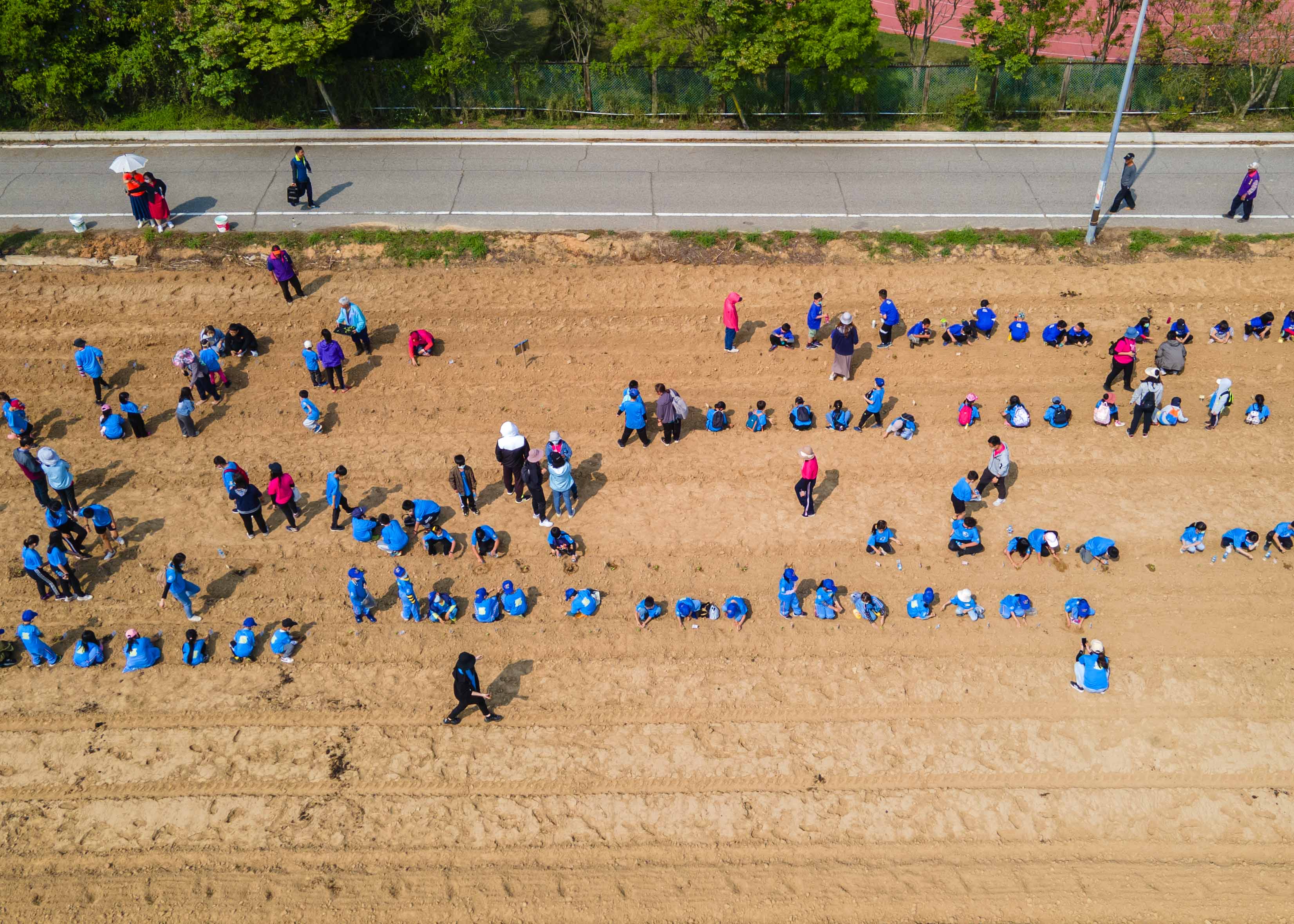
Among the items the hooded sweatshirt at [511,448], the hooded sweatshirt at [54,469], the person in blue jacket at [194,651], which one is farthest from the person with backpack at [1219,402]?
the hooded sweatshirt at [54,469]

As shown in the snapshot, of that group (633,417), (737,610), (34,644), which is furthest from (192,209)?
(737,610)

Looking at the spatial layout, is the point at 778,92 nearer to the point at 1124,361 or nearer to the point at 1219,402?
the point at 1124,361

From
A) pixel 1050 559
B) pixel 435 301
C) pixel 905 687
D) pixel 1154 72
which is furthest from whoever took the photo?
pixel 1154 72

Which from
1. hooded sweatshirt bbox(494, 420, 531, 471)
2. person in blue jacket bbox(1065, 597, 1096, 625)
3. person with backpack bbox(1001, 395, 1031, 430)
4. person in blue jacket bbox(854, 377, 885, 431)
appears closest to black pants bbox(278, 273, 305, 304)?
hooded sweatshirt bbox(494, 420, 531, 471)

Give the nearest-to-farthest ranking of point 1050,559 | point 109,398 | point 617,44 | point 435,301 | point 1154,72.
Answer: point 1050,559 → point 109,398 → point 435,301 → point 617,44 → point 1154,72

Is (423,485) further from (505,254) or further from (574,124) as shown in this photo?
(574,124)

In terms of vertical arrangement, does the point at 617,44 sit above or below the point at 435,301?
above

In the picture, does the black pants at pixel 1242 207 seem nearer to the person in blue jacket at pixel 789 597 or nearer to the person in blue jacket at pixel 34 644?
the person in blue jacket at pixel 789 597

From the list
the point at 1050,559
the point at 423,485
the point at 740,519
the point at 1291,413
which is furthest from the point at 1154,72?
the point at 423,485
